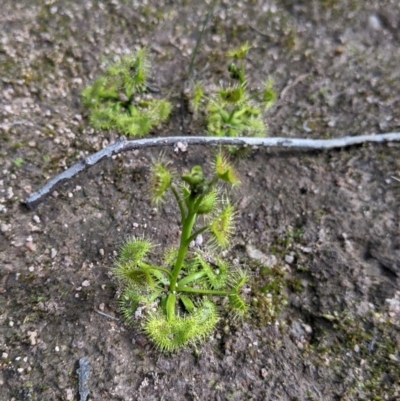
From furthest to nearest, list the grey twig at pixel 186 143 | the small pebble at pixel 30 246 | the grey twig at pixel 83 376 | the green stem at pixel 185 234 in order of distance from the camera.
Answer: the grey twig at pixel 186 143
the small pebble at pixel 30 246
the grey twig at pixel 83 376
the green stem at pixel 185 234

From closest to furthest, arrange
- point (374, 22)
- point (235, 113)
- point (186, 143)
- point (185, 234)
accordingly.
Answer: point (185, 234)
point (186, 143)
point (235, 113)
point (374, 22)

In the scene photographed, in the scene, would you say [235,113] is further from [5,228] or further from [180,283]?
[5,228]

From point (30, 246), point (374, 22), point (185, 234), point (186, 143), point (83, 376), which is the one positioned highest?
point (374, 22)

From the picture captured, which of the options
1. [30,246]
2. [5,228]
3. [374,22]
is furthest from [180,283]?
[374,22]

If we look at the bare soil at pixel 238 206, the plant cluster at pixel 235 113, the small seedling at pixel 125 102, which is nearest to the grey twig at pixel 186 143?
the bare soil at pixel 238 206

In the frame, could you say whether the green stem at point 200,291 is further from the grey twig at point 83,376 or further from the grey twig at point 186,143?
the grey twig at point 186,143
